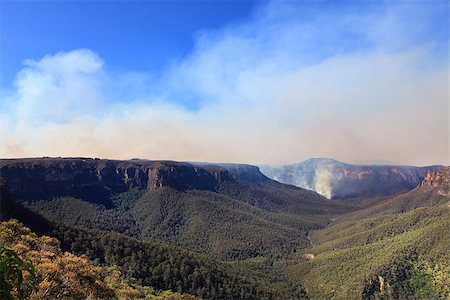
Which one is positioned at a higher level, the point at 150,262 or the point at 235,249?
the point at 150,262

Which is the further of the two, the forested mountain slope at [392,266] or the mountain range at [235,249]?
the forested mountain slope at [392,266]

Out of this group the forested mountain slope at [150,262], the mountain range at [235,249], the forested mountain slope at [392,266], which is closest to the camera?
the forested mountain slope at [150,262]

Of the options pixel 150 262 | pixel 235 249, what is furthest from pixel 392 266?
pixel 150 262

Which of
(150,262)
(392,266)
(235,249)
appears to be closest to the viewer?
(150,262)

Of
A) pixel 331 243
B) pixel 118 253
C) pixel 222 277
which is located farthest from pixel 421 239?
pixel 118 253

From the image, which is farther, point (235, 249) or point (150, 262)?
point (235, 249)

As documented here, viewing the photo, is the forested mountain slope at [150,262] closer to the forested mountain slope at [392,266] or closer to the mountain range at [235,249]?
the mountain range at [235,249]

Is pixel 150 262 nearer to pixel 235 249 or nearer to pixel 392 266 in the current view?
pixel 392 266

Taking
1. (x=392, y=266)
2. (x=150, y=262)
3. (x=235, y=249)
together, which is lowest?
(x=235, y=249)

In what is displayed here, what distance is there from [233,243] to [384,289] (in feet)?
239

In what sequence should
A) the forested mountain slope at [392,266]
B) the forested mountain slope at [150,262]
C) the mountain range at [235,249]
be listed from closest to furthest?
the forested mountain slope at [150,262]
the mountain range at [235,249]
the forested mountain slope at [392,266]

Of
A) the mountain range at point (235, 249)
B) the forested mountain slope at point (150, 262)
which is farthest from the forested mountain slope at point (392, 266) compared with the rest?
the forested mountain slope at point (150, 262)

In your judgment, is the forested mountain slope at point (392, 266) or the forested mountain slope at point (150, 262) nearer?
the forested mountain slope at point (150, 262)

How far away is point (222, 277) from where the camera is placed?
8719cm
